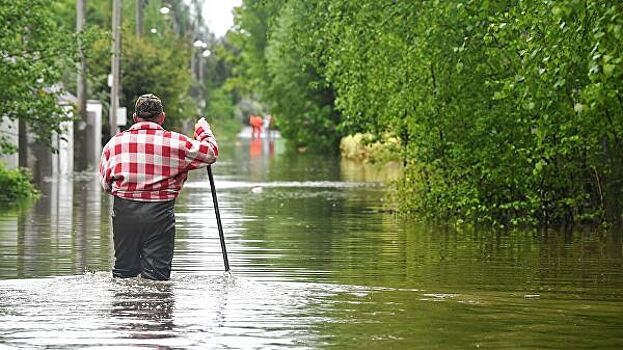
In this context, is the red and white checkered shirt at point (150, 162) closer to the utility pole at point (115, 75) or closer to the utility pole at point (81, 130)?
the utility pole at point (81, 130)

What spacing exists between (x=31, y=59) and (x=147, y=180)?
16651 mm

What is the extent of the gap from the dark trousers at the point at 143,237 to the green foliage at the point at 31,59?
14.9 m

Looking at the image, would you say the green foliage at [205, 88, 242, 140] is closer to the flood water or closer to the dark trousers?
the flood water

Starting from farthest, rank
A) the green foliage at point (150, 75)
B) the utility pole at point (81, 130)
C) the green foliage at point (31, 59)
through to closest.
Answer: the green foliage at point (150, 75), the utility pole at point (81, 130), the green foliage at point (31, 59)

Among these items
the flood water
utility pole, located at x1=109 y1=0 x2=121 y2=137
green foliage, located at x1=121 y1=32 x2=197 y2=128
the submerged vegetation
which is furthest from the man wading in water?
green foliage, located at x1=121 y1=32 x2=197 y2=128

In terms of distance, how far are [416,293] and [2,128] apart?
74.1ft

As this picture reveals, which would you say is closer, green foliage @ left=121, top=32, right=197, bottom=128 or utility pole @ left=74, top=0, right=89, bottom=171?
utility pole @ left=74, top=0, right=89, bottom=171

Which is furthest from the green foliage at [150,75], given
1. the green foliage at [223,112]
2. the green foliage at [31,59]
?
the green foliage at [223,112]

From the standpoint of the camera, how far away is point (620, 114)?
1845cm

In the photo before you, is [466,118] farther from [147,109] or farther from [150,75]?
[150,75]

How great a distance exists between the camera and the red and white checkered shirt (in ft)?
41.1

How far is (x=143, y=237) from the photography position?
12656mm

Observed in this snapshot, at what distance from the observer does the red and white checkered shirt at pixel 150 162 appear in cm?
1252

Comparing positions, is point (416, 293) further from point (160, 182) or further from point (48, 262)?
point (48, 262)
